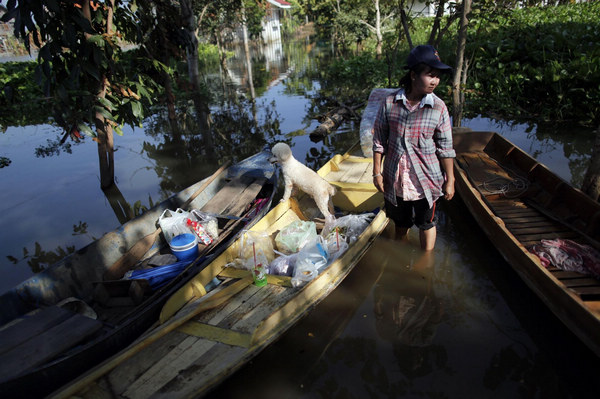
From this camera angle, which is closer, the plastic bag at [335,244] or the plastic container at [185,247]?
the plastic bag at [335,244]

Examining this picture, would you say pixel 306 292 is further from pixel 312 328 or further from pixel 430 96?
pixel 430 96

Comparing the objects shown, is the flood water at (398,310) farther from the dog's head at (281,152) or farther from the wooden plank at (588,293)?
the dog's head at (281,152)

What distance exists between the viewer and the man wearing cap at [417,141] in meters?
2.98

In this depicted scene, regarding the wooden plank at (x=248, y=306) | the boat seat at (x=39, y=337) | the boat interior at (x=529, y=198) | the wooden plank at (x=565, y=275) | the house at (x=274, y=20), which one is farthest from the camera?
the house at (x=274, y=20)

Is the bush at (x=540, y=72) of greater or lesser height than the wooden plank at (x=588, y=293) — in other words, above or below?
A: above

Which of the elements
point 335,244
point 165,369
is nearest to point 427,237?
point 335,244

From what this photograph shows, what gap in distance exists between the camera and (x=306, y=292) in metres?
3.36

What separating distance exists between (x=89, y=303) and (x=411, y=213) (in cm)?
367

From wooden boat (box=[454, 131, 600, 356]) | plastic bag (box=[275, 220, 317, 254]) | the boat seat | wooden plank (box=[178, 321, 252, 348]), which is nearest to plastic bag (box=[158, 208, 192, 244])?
plastic bag (box=[275, 220, 317, 254])

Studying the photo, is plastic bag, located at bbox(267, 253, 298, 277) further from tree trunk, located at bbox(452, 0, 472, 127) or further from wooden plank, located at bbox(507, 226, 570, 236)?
tree trunk, located at bbox(452, 0, 472, 127)

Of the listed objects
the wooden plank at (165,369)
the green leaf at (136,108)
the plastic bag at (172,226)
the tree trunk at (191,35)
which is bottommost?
the wooden plank at (165,369)

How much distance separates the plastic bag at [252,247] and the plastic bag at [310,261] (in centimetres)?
46

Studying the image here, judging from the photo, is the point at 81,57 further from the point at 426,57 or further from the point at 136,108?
the point at 426,57

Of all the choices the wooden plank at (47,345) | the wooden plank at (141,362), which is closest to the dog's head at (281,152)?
the wooden plank at (141,362)
